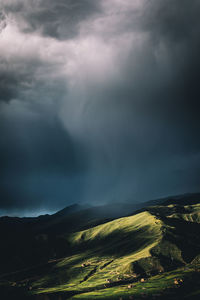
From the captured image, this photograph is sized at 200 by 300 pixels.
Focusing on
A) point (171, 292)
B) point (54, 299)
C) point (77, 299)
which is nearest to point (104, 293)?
point (77, 299)

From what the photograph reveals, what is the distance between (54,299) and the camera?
200 m

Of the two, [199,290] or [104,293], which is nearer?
[199,290]

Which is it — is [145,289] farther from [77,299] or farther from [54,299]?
[54,299]

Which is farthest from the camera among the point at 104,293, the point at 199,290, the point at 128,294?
the point at 104,293

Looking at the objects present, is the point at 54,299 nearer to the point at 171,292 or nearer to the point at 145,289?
the point at 145,289

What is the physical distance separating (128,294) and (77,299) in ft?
141

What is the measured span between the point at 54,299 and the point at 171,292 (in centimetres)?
10256

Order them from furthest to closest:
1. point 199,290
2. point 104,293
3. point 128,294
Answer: point 104,293
point 128,294
point 199,290

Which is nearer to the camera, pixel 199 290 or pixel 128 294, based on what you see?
pixel 199 290

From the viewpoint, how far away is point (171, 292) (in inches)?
6718

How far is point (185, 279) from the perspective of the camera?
19925cm

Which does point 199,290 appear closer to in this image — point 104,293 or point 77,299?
point 104,293

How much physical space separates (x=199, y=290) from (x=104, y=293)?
79.8 metres

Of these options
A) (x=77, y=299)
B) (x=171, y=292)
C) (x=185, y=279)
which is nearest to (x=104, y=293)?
(x=77, y=299)
